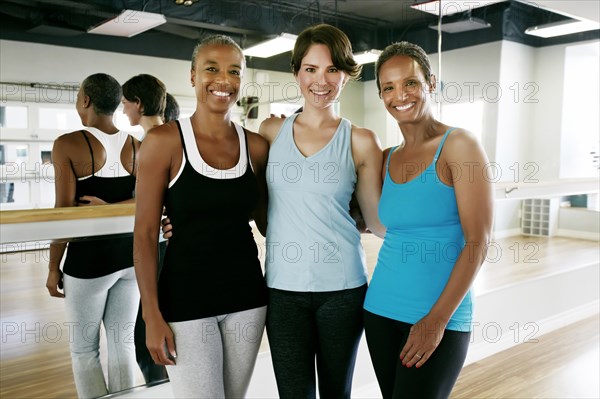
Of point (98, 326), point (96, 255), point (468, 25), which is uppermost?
point (468, 25)

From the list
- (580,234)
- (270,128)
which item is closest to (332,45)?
(270,128)

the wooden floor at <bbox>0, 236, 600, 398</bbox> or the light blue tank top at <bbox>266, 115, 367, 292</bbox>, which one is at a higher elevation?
the light blue tank top at <bbox>266, 115, 367, 292</bbox>

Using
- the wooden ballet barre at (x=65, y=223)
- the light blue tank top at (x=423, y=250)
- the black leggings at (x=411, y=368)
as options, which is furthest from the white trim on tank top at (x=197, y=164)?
the wooden ballet barre at (x=65, y=223)

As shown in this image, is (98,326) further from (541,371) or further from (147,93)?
(541,371)

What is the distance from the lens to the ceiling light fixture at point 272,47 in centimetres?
268

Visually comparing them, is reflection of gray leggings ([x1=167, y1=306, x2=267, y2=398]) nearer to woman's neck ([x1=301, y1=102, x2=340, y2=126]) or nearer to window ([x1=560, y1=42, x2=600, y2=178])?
woman's neck ([x1=301, y1=102, x2=340, y2=126])

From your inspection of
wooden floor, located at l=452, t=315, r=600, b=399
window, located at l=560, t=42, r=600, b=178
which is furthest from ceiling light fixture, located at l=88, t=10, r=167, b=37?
window, located at l=560, t=42, r=600, b=178

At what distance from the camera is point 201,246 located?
1.42m

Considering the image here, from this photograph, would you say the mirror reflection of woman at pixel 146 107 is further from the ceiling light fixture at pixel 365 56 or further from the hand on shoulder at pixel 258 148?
the ceiling light fixture at pixel 365 56

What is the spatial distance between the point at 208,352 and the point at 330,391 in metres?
0.44

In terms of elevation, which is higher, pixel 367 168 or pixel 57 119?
pixel 57 119

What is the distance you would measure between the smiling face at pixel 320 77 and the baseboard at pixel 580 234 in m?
3.93

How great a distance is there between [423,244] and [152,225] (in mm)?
772

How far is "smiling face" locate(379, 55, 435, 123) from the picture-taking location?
5.13 ft
